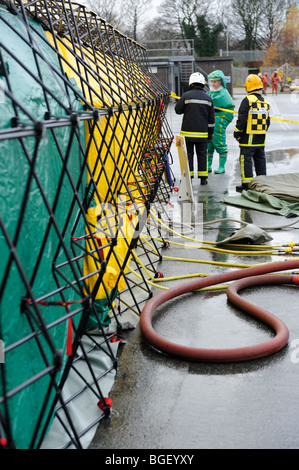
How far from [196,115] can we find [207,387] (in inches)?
311

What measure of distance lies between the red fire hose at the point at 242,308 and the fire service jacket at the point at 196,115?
5.57 m

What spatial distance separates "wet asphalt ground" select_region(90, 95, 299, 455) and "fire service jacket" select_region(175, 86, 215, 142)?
18.5ft

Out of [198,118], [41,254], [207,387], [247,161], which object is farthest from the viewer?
[198,118]

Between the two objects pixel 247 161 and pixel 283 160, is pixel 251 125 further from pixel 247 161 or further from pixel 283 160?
pixel 283 160

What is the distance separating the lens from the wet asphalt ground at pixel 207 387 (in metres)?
3.19

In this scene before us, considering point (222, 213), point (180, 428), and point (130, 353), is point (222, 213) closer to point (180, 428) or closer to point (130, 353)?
point (130, 353)

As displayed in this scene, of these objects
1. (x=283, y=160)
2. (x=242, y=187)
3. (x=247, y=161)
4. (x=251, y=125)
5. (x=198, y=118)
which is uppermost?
(x=198, y=118)

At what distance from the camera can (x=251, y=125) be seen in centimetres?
1032

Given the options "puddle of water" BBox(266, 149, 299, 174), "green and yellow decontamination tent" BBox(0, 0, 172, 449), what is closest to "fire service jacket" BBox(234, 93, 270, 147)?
"puddle of water" BBox(266, 149, 299, 174)

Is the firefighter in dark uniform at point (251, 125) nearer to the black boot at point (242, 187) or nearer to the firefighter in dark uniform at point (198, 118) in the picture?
the black boot at point (242, 187)

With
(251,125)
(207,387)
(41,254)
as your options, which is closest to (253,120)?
(251,125)

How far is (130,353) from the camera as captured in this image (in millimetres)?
4277

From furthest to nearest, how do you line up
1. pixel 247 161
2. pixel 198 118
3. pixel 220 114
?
pixel 220 114 < pixel 198 118 < pixel 247 161
